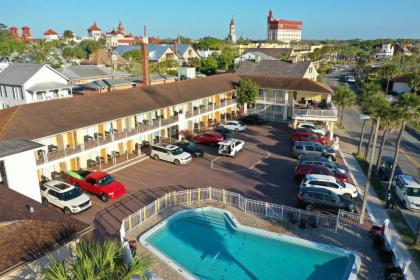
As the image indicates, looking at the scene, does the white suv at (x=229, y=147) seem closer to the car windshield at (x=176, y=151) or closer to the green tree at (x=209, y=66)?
the car windshield at (x=176, y=151)

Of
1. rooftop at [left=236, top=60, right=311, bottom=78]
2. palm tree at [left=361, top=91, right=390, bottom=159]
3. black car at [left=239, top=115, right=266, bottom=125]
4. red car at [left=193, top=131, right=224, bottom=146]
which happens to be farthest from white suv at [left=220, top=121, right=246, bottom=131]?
palm tree at [left=361, top=91, right=390, bottom=159]

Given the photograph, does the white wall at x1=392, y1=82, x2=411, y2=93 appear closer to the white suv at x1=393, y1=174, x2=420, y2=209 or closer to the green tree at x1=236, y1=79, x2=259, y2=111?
the green tree at x1=236, y1=79, x2=259, y2=111

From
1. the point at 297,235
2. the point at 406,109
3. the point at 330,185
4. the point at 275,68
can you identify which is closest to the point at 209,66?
the point at 275,68

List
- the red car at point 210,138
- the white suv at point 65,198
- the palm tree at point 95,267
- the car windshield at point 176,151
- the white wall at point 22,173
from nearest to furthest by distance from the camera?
the palm tree at point 95,267 → the white wall at point 22,173 → the white suv at point 65,198 → the car windshield at point 176,151 → the red car at point 210,138

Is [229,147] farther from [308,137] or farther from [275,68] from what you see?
[275,68]

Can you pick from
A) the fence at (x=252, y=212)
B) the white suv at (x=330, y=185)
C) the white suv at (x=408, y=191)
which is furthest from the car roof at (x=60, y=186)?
the white suv at (x=408, y=191)

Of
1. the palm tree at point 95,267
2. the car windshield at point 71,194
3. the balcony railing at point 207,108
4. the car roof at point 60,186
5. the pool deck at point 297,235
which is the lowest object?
the pool deck at point 297,235
